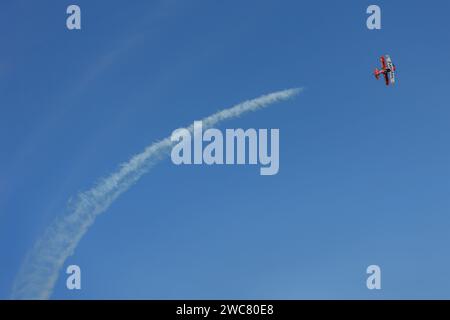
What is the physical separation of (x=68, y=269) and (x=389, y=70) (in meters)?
33.4

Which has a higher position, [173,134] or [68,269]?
[173,134]

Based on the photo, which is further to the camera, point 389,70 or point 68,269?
point 389,70
